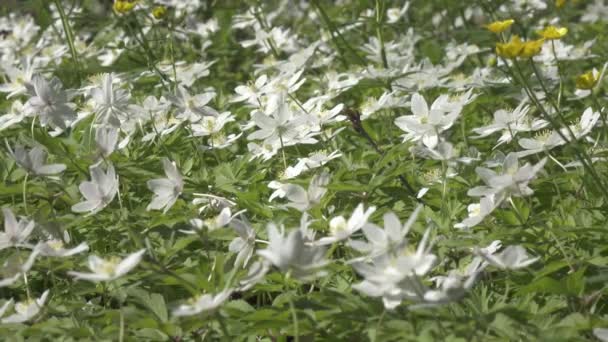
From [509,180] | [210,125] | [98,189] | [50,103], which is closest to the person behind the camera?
[509,180]

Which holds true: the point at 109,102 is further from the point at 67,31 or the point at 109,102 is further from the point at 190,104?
the point at 67,31

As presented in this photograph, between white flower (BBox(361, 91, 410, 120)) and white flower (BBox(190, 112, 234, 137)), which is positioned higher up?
white flower (BBox(190, 112, 234, 137))

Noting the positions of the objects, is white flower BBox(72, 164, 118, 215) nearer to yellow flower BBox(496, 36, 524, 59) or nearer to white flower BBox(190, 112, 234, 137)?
white flower BBox(190, 112, 234, 137)

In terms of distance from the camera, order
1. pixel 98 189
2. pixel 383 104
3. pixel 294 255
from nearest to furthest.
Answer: pixel 294 255 → pixel 98 189 → pixel 383 104

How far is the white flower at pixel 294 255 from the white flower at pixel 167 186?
484mm

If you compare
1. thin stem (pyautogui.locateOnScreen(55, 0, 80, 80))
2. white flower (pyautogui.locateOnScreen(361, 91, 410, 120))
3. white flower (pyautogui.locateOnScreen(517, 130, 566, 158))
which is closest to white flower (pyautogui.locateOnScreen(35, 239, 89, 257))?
white flower (pyautogui.locateOnScreen(517, 130, 566, 158))

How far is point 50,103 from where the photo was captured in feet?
7.00

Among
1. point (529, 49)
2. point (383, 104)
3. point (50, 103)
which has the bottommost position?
point (383, 104)

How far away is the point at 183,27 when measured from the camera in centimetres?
454

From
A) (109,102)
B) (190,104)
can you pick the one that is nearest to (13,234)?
(109,102)

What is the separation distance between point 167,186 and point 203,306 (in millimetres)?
519

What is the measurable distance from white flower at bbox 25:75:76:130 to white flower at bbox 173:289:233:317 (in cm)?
91

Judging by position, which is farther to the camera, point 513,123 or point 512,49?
point 513,123

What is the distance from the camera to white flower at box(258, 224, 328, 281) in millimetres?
1390
